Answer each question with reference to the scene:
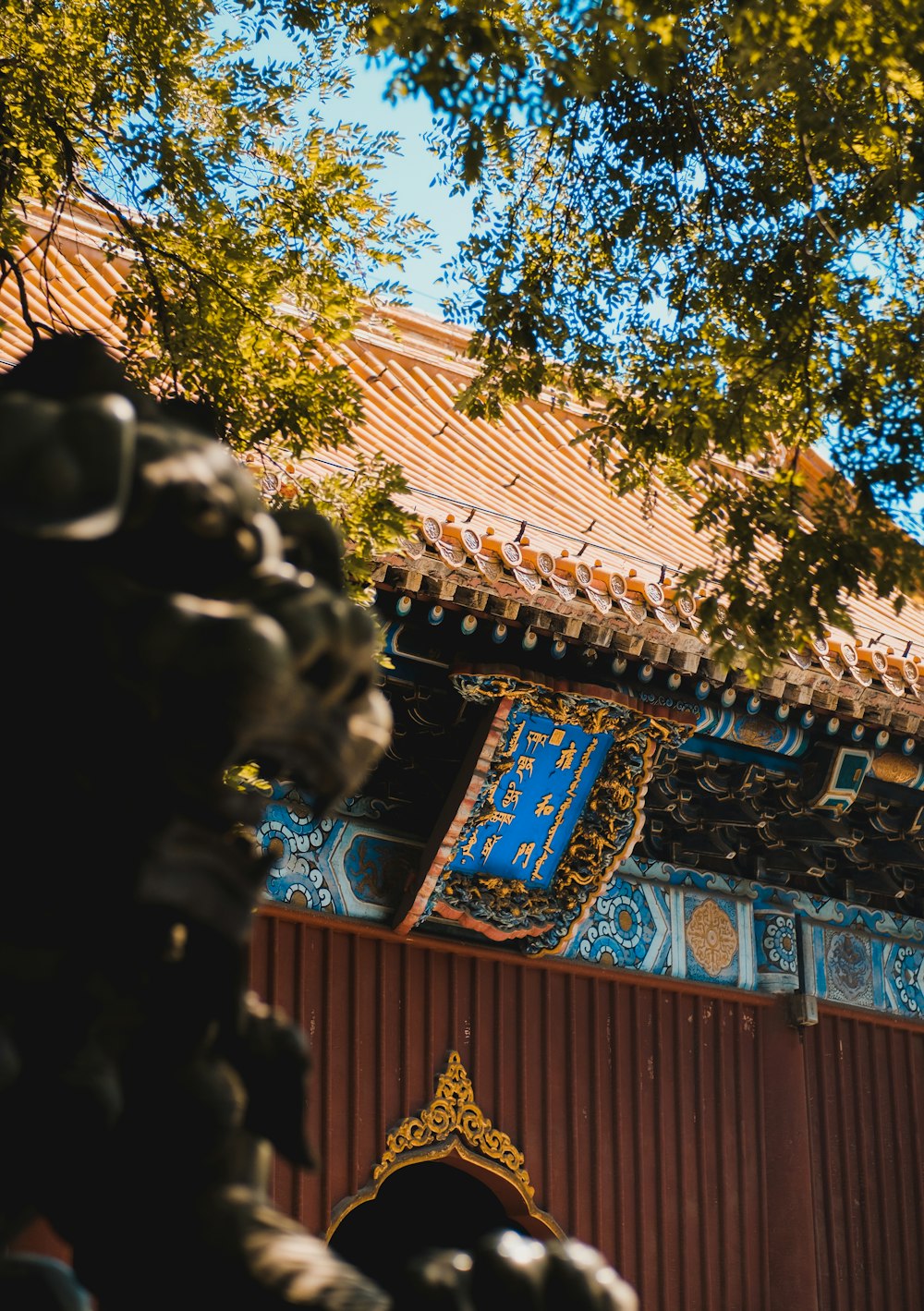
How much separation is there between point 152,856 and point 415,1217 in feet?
24.0

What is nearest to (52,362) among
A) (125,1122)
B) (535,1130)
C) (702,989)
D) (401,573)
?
(125,1122)

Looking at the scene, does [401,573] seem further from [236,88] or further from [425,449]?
[425,449]

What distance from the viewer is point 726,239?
362 cm

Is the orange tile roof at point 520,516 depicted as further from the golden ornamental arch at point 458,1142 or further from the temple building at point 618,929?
the golden ornamental arch at point 458,1142

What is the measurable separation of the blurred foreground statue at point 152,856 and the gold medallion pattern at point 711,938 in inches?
188

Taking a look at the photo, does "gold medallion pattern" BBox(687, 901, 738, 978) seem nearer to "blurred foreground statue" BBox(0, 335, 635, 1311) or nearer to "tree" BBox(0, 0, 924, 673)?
"tree" BBox(0, 0, 924, 673)

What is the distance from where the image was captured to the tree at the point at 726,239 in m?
2.79

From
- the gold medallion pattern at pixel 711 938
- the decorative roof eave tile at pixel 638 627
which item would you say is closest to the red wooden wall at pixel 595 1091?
the gold medallion pattern at pixel 711 938

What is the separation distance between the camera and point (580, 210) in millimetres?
3840

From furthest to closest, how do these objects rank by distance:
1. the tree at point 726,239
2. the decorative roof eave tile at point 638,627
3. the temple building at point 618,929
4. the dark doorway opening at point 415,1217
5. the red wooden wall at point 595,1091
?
the dark doorway opening at point 415,1217 < the red wooden wall at point 595,1091 < the temple building at point 618,929 < the decorative roof eave tile at point 638,627 < the tree at point 726,239

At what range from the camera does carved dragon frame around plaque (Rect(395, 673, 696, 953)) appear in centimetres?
509

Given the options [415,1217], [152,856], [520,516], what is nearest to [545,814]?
[520,516]

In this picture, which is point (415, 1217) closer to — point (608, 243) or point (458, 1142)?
point (458, 1142)

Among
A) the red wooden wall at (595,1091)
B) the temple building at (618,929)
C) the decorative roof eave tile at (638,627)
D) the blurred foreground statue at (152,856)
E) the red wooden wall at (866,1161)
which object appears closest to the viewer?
the blurred foreground statue at (152,856)
